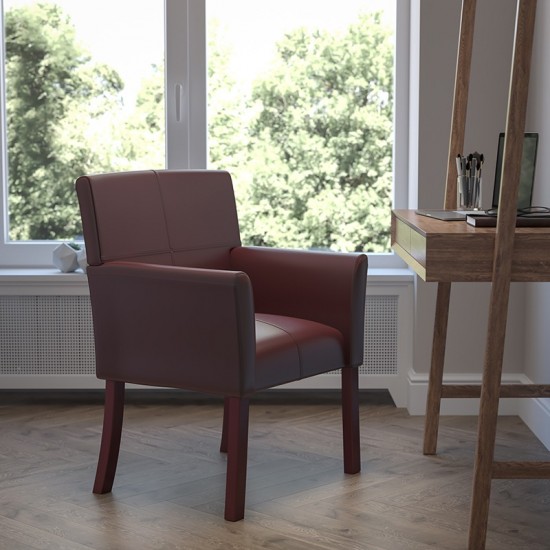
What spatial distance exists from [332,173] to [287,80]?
42 centimetres

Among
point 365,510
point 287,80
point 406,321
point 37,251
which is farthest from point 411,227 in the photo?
point 37,251

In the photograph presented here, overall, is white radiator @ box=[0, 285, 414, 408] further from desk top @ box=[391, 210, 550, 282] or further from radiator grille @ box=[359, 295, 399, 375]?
desk top @ box=[391, 210, 550, 282]

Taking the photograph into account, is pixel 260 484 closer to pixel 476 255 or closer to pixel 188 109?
pixel 476 255

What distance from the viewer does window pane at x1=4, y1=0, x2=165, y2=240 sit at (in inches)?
164

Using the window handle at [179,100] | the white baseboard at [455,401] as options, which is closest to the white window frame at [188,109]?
the window handle at [179,100]

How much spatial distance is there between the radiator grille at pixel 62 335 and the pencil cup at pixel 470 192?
0.95 metres

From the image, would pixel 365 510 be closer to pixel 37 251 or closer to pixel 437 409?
pixel 437 409

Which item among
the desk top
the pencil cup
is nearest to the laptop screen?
the pencil cup

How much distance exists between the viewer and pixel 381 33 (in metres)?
4.15

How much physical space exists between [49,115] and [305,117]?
104 cm

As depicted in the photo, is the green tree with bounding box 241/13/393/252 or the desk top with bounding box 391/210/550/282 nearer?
the desk top with bounding box 391/210/550/282

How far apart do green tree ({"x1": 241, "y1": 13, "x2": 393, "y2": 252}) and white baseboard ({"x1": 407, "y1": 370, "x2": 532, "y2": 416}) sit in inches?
25.3

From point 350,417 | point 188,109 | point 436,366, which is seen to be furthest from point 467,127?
point 350,417

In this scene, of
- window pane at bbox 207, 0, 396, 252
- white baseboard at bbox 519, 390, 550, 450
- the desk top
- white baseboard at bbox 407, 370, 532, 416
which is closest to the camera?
the desk top
